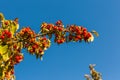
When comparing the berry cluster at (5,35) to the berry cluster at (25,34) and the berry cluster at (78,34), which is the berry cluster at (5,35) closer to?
the berry cluster at (25,34)

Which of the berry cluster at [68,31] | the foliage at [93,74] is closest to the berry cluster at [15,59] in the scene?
the berry cluster at [68,31]

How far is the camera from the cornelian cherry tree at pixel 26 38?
7.04 meters

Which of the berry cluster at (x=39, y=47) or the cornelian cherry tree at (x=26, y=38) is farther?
the berry cluster at (x=39, y=47)

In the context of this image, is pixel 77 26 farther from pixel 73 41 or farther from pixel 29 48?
pixel 29 48

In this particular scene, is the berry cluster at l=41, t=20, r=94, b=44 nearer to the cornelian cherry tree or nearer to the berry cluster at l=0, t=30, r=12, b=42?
the cornelian cherry tree

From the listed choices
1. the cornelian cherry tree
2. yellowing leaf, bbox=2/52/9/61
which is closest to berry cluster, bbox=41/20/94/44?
the cornelian cherry tree

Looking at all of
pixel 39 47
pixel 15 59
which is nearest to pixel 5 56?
pixel 15 59

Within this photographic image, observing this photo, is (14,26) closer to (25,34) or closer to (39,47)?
(25,34)

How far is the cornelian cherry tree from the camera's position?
7.04 meters

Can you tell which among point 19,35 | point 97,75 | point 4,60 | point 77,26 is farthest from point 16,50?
point 97,75

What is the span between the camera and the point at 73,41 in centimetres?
830

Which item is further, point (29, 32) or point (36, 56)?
point (36, 56)

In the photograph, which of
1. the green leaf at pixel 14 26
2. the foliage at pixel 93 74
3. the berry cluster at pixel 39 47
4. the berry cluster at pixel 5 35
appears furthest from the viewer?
the foliage at pixel 93 74

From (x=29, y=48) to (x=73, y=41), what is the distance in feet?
4.15
